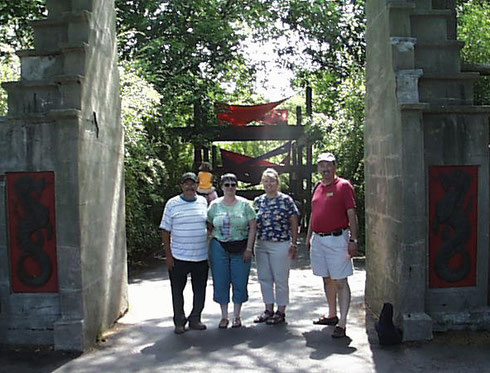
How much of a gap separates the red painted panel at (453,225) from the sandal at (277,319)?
5.97 feet

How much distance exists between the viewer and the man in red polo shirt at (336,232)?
6.26m

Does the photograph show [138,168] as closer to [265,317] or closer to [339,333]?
[265,317]

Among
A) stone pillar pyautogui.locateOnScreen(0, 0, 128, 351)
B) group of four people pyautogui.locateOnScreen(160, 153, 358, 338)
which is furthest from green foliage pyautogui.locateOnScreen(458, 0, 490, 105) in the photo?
stone pillar pyautogui.locateOnScreen(0, 0, 128, 351)

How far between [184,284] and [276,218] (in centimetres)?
131

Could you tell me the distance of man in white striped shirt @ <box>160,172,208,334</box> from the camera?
6.59 meters

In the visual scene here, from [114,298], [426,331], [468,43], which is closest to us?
[426,331]

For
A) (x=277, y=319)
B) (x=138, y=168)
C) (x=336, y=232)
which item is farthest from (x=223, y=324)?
(x=138, y=168)

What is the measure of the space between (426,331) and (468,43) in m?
7.29

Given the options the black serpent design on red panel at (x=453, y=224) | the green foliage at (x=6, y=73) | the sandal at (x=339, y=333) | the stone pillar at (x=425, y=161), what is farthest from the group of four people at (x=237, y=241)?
the green foliage at (x=6, y=73)

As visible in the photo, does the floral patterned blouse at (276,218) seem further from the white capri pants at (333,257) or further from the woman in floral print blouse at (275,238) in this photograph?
the white capri pants at (333,257)

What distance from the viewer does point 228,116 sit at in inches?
654

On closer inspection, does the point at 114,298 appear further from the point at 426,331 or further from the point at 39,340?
the point at 426,331

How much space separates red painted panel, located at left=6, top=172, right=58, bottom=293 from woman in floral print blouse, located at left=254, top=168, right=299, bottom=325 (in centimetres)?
234

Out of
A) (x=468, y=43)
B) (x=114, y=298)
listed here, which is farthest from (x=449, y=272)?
(x=468, y=43)
